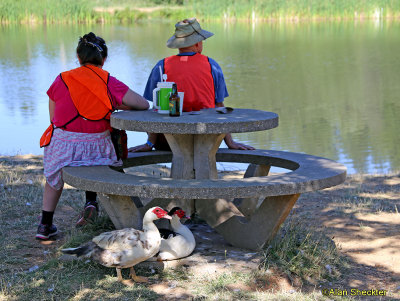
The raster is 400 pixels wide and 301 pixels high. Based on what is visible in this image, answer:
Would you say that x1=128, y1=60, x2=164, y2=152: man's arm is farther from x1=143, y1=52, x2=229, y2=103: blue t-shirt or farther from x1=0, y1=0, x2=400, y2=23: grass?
x1=0, y1=0, x2=400, y2=23: grass

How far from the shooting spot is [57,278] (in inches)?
162

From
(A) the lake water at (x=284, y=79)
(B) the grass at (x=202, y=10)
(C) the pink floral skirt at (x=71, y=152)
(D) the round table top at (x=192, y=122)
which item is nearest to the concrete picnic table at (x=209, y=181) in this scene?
(D) the round table top at (x=192, y=122)

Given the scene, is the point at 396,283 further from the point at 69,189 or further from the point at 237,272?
the point at 69,189

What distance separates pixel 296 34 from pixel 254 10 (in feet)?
26.9

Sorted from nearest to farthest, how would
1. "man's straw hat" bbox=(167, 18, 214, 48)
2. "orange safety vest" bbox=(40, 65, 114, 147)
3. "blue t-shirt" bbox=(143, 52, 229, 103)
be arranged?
1. "orange safety vest" bbox=(40, 65, 114, 147)
2. "man's straw hat" bbox=(167, 18, 214, 48)
3. "blue t-shirt" bbox=(143, 52, 229, 103)

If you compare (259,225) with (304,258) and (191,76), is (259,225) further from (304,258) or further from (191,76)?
(191,76)

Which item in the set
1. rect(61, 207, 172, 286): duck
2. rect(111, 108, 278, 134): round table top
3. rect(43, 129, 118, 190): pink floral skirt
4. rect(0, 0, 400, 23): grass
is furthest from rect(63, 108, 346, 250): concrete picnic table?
rect(0, 0, 400, 23): grass

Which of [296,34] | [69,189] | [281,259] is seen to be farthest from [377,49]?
[281,259]

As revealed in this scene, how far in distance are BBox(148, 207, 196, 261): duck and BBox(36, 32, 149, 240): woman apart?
0.70 metres

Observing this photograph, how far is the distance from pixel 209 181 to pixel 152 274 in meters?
0.74

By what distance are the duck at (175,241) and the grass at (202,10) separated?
32.2 meters

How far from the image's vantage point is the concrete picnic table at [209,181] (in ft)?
13.5

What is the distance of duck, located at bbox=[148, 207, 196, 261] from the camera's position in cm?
436

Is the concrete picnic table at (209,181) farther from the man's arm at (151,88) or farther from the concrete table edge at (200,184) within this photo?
the man's arm at (151,88)
